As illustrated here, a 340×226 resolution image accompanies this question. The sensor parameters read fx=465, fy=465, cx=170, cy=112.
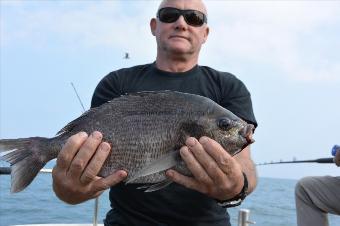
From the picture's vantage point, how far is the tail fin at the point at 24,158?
114 inches

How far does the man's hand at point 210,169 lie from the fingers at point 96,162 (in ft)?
1.29

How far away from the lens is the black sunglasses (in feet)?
11.7

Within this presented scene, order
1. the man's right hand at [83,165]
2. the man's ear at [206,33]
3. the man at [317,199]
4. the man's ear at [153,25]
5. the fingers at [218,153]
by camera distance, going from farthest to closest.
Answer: the man at [317,199], the man's ear at [153,25], the man's ear at [206,33], the man's right hand at [83,165], the fingers at [218,153]

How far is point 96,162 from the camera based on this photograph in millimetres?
2762

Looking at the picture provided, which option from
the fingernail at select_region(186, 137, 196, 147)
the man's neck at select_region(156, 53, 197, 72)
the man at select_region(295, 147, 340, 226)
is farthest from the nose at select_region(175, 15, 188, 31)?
the man at select_region(295, 147, 340, 226)

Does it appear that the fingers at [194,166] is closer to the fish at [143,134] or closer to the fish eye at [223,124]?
the fish at [143,134]

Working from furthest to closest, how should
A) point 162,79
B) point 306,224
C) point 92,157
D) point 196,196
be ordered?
point 306,224
point 162,79
point 196,196
point 92,157

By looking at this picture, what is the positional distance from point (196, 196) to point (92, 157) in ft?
2.53

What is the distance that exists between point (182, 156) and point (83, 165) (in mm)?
599

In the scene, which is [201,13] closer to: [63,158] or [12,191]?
[63,158]

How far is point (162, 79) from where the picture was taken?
3.47m

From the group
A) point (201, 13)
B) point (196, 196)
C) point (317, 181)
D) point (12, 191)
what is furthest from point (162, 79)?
point (317, 181)

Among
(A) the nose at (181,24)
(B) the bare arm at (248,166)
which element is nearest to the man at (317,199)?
(B) the bare arm at (248,166)

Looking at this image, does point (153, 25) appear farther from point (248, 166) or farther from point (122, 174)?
point (122, 174)
